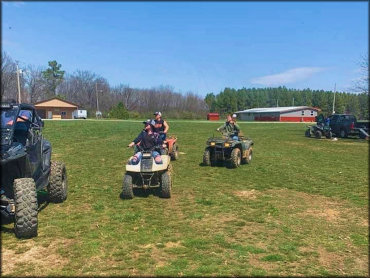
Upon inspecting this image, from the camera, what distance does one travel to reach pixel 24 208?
5.13 metres

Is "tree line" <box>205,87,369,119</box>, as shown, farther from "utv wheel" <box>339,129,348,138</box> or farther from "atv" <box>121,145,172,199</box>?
"atv" <box>121,145,172,199</box>

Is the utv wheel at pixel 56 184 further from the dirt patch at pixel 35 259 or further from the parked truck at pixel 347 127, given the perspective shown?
the parked truck at pixel 347 127

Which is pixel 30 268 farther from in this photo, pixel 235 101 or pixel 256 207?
pixel 235 101

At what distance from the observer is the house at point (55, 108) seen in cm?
7000

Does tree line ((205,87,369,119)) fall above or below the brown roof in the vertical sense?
above

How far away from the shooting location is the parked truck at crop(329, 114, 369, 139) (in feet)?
90.3

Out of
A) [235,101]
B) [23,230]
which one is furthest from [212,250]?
[235,101]

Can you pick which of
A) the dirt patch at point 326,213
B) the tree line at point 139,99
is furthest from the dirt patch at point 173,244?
the tree line at point 139,99

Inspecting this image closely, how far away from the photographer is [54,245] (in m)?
5.14

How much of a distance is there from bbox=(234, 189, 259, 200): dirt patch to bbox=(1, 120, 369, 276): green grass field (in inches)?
1.0

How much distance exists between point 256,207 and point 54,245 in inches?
170

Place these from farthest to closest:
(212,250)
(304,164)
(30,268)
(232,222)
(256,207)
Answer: (304,164)
(256,207)
(232,222)
(212,250)
(30,268)

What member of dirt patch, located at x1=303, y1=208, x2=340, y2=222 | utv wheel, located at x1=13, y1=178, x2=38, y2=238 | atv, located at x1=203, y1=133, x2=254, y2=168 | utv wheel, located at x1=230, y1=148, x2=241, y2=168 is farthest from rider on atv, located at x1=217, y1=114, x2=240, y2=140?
utv wheel, located at x1=13, y1=178, x2=38, y2=238

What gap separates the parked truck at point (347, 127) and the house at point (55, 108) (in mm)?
56880
